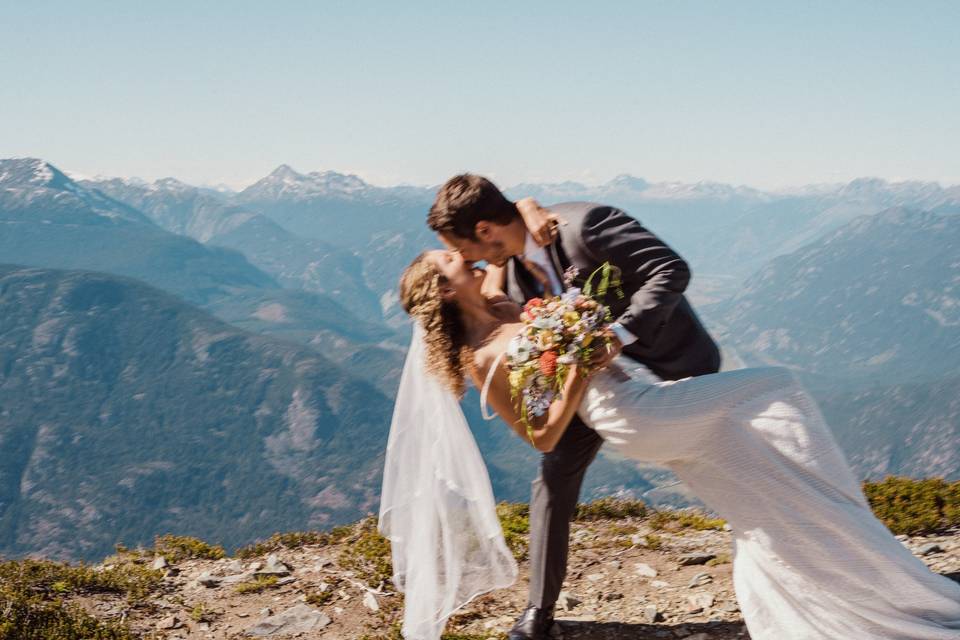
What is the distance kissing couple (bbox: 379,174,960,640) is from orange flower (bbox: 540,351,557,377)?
11 cm

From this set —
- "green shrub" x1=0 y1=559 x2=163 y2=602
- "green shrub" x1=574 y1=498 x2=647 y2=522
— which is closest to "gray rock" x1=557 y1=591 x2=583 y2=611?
"green shrub" x1=574 y1=498 x2=647 y2=522

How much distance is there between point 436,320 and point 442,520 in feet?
5.03

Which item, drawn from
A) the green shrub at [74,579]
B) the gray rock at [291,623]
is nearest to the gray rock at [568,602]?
the gray rock at [291,623]

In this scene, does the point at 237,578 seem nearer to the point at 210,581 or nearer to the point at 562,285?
the point at 210,581

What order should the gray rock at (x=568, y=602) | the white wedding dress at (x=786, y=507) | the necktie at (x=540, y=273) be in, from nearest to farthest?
the white wedding dress at (x=786, y=507) < the necktie at (x=540, y=273) < the gray rock at (x=568, y=602)

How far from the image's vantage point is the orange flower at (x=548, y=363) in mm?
5059

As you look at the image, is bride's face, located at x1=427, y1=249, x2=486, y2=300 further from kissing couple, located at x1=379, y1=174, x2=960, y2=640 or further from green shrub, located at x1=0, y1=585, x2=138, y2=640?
green shrub, located at x1=0, y1=585, x2=138, y2=640

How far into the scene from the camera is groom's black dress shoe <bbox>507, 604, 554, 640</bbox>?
19.5ft

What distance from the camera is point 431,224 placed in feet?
17.1

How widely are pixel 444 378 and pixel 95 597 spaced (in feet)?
14.8

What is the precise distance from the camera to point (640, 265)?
538cm

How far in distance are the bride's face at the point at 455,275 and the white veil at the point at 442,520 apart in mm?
621

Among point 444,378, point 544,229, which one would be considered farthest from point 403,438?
point 544,229

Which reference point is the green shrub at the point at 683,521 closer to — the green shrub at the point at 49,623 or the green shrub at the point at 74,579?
the green shrub at the point at 74,579
